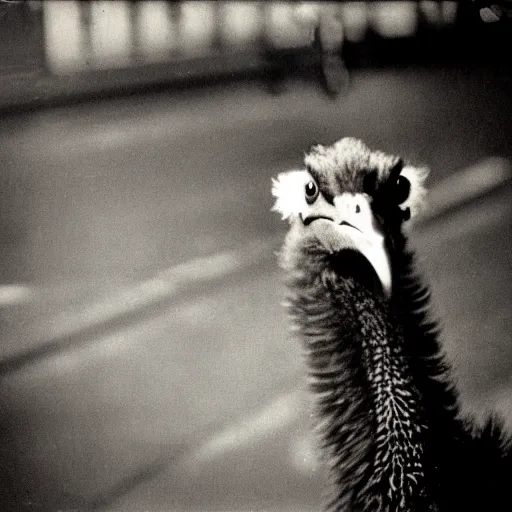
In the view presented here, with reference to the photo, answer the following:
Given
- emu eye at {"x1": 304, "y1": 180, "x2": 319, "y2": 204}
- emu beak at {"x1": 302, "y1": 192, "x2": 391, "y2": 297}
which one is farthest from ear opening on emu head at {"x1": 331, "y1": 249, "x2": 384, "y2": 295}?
emu eye at {"x1": 304, "y1": 180, "x2": 319, "y2": 204}

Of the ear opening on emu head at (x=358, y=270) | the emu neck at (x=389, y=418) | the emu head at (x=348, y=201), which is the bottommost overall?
the emu neck at (x=389, y=418)

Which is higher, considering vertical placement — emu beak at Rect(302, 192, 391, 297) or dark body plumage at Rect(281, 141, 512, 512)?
emu beak at Rect(302, 192, 391, 297)

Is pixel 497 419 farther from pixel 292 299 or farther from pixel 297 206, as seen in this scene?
pixel 297 206

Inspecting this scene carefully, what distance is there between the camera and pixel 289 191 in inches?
51.4

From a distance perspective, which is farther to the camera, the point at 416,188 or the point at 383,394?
the point at 416,188

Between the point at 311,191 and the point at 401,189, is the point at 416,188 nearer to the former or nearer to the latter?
the point at 401,189

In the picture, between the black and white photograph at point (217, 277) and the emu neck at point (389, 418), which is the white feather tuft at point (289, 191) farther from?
the emu neck at point (389, 418)

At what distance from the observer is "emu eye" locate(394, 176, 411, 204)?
1339 millimetres

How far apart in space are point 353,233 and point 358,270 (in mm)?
112

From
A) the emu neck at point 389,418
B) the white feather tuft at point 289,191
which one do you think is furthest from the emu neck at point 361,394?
the white feather tuft at point 289,191

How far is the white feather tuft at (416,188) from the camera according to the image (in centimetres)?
136

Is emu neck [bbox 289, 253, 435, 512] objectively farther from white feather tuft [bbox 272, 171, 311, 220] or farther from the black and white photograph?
white feather tuft [bbox 272, 171, 311, 220]

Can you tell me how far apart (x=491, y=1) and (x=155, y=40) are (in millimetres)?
734

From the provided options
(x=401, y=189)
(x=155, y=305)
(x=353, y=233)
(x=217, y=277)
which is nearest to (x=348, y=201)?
(x=353, y=233)
